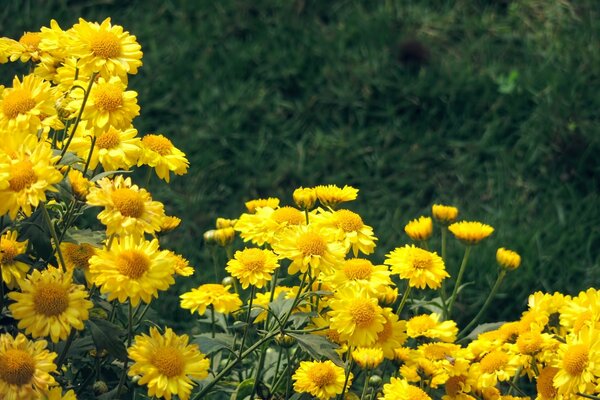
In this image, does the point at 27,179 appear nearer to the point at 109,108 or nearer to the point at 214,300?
the point at 109,108

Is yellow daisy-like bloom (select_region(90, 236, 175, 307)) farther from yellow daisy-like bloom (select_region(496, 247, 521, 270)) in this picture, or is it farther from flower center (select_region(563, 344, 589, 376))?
yellow daisy-like bloom (select_region(496, 247, 521, 270))

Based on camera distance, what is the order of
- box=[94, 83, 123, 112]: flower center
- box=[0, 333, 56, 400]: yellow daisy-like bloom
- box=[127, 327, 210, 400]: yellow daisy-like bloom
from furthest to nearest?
box=[94, 83, 123, 112]: flower center
box=[127, 327, 210, 400]: yellow daisy-like bloom
box=[0, 333, 56, 400]: yellow daisy-like bloom

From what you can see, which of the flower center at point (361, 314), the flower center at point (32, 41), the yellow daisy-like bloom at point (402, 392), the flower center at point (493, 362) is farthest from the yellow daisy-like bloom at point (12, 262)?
the flower center at point (493, 362)

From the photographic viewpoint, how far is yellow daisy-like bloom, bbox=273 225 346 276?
1.67 m

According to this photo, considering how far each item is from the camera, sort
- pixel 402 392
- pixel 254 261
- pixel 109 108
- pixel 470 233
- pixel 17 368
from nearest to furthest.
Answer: pixel 17 368
pixel 109 108
pixel 402 392
pixel 254 261
pixel 470 233

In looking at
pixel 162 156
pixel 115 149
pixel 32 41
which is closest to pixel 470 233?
pixel 162 156

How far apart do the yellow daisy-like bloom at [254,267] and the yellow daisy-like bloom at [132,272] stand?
315 millimetres

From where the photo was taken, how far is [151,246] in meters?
1.54

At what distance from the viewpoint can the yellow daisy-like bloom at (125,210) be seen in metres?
1.49

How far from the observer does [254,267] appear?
1838 millimetres

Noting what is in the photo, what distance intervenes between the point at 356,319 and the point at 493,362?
331 mm

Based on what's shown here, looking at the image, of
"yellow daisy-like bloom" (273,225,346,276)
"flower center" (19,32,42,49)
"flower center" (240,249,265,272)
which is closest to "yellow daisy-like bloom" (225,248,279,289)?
"flower center" (240,249,265,272)

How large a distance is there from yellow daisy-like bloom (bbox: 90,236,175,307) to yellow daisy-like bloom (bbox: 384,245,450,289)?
1.69 ft

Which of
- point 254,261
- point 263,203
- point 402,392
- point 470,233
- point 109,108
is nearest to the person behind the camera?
point 109,108
